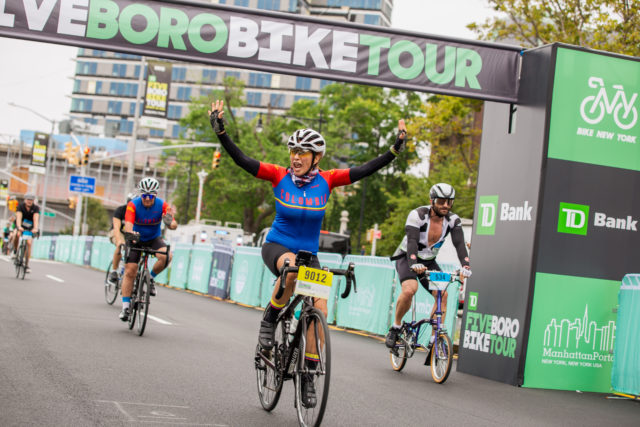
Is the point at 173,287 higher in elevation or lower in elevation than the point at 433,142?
lower

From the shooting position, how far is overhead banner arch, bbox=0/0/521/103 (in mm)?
10422

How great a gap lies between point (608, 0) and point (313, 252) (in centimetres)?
2423

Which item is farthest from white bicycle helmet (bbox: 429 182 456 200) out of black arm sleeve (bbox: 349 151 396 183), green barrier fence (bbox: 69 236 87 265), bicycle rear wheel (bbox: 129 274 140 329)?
green barrier fence (bbox: 69 236 87 265)

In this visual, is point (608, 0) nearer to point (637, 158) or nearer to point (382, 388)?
point (637, 158)

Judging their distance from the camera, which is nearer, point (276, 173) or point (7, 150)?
point (276, 173)

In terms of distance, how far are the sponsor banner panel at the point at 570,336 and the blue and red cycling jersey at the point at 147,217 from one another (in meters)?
5.12

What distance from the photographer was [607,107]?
1087 centimetres

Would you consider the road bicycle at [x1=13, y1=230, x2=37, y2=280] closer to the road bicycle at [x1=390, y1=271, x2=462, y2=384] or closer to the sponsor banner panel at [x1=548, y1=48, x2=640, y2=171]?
the road bicycle at [x1=390, y1=271, x2=462, y2=384]

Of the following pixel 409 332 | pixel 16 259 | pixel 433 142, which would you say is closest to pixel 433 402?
pixel 409 332

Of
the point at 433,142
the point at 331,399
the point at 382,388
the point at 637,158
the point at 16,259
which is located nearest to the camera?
the point at 331,399

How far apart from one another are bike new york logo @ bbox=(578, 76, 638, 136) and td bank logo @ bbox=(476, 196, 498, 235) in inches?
59.4

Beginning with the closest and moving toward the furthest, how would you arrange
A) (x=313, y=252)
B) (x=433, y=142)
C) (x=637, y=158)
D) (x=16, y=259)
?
(x=313, y=252), (x=637, y=158), (x=16, y=259), (x=433, y=142)

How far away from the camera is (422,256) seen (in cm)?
1030

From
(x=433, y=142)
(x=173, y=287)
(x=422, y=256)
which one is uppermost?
(x=433, y=142)
